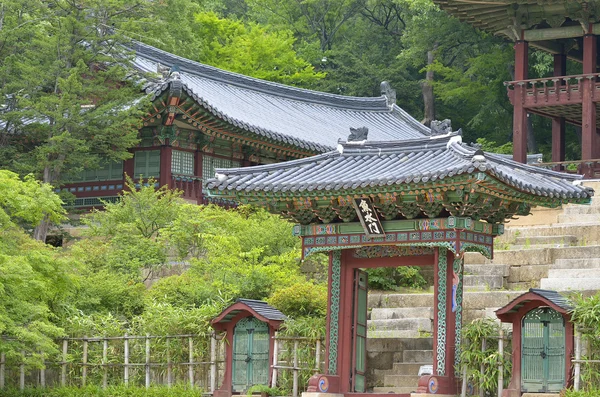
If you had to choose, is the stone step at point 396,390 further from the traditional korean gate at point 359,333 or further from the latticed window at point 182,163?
the latticed window at point 182,163

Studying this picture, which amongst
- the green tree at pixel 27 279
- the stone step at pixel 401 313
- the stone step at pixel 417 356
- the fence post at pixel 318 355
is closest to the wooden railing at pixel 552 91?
the stone step at pixel 401 313

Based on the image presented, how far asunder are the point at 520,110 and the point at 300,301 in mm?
15875

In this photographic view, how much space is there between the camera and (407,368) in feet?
73.5

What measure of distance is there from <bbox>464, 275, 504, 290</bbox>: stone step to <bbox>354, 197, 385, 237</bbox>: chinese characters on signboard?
14.1ft

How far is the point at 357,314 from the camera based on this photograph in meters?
21.7

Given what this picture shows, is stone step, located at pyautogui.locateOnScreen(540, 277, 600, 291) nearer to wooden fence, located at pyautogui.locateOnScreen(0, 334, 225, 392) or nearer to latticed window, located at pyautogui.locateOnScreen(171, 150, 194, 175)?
wooden fence, located at pyautogui.locateOnScreen(0, 334, 225, 392)

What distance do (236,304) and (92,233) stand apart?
9617mm

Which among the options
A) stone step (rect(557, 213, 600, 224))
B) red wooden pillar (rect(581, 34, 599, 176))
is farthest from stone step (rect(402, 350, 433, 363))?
red wooden pillar (rect(581, 34, 599, 176))

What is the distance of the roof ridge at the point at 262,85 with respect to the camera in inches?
1459

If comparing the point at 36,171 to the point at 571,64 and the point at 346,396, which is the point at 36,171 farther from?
the point at 571,64

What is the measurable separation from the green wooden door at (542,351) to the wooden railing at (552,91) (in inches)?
696

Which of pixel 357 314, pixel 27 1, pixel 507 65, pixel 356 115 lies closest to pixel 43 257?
pixel 357 314

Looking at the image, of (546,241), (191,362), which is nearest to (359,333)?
(191,362)

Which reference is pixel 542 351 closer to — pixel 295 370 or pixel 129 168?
pixel 295 370
